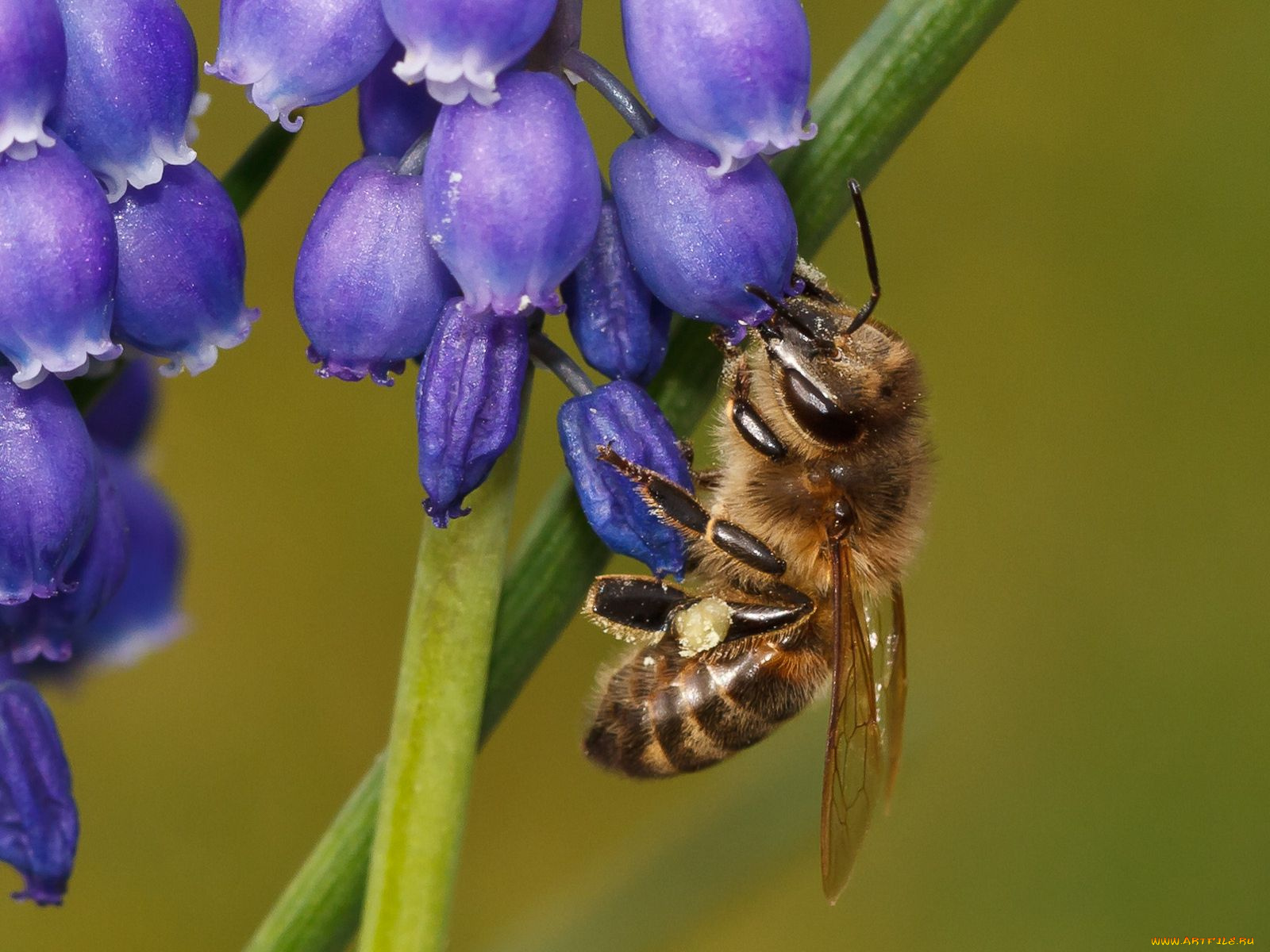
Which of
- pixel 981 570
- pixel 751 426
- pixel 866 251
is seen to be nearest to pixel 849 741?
pixel 751 426

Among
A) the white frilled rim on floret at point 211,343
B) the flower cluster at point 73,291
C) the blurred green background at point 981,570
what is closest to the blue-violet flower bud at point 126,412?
the flower cluster at point 73,291

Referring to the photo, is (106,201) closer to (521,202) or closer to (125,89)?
(125,89)

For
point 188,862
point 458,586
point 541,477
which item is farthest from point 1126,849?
point 458,586

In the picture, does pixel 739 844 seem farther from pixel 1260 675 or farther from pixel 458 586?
pixel 1260 675

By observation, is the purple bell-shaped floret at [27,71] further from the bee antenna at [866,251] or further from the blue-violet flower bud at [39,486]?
the bee antenna at [866,251]

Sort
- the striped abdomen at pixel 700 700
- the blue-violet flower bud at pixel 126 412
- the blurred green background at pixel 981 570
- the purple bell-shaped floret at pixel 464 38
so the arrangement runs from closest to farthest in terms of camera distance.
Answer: the purple bell-shaped floret at pixel 464 38 < the blue-violet flower bud at pixel 126 412 < the striped abdomen at pixel 700 700 < the blurred green background at pixel 981 570

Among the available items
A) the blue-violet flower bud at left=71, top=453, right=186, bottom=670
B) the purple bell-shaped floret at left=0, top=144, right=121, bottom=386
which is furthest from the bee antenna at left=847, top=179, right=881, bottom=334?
the blue-violet flower bud at left=71, top=453, right=186, bottom=670

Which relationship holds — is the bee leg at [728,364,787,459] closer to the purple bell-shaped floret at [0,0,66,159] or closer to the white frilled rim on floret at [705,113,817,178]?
the white frilled rim on floret at [705,113,817,178]
